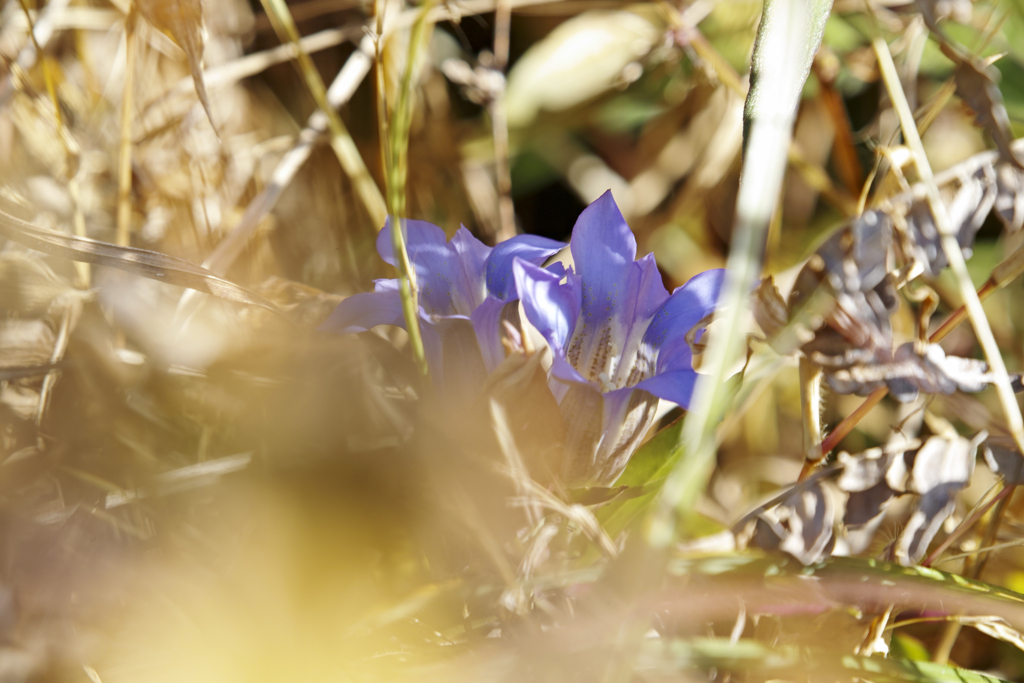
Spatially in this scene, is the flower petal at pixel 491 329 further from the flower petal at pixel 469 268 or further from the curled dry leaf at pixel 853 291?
the curled dry leaf at pixel 853 291

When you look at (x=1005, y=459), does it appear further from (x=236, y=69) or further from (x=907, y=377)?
(x=236, y=69)

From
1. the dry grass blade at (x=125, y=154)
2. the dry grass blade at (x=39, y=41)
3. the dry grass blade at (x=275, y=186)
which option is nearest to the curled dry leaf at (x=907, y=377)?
the dry grass blade at (x=275, y=186)

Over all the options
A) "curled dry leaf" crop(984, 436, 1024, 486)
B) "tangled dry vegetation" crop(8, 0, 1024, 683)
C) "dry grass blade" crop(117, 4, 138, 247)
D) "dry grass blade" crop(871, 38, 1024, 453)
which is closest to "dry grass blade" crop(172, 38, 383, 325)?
"tangled dry vegetation" crop(8, 0, 1024, 683)

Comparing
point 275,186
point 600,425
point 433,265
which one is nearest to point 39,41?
point 275,186

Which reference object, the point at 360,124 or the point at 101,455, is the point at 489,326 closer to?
the point at 101,455

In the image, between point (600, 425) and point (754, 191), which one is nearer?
point (754, 191)

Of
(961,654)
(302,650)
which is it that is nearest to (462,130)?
(302,650)

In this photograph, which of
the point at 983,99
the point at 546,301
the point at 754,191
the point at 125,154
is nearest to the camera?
the point at 754,191
